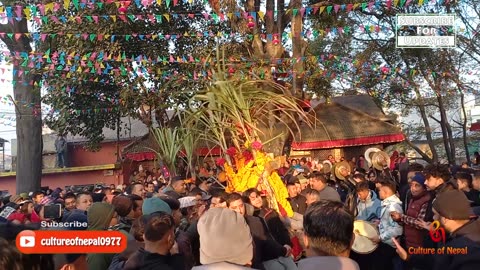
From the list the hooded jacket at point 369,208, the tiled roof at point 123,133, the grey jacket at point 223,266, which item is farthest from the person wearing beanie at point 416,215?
the tiled roof at point 123,133

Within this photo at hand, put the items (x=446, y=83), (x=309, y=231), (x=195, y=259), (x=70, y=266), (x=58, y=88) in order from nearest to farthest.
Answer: (x=70, y=266)
(x=309, y=231)
(x=195, y=259)
(x=58, y=88)
(x=446, y=83)

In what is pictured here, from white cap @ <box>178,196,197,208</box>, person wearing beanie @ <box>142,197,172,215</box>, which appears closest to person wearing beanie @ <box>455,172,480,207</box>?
white cap @ <box>178,196,197,208</box>

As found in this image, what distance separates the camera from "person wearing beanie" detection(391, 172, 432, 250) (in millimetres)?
5867

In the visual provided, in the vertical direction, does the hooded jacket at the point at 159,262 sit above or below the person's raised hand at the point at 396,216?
above

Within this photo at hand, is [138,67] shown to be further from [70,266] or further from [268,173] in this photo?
[70,266]

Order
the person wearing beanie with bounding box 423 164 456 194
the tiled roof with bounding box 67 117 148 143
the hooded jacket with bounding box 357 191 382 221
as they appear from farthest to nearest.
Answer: the tiled roof with bounding box 67 117 148 143, the hooded jacket with bounding box 357 191 382 221, the person wearing beanie with bounding box 423 164 456 194

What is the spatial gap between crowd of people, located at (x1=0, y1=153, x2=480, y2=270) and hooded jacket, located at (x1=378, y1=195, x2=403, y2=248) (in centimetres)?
1

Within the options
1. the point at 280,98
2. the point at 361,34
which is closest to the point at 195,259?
the point at 280,98

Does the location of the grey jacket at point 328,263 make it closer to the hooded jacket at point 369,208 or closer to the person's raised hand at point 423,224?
the person's raised hand at point 423,224

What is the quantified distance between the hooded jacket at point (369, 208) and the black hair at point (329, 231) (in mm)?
A: 4373

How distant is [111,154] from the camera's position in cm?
3009

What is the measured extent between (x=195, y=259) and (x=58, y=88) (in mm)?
12217

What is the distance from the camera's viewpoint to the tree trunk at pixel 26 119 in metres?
15.8

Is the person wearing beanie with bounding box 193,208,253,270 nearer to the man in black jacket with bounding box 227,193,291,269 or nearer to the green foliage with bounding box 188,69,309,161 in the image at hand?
the man in black jacket with bounding box 227,193,291,269
